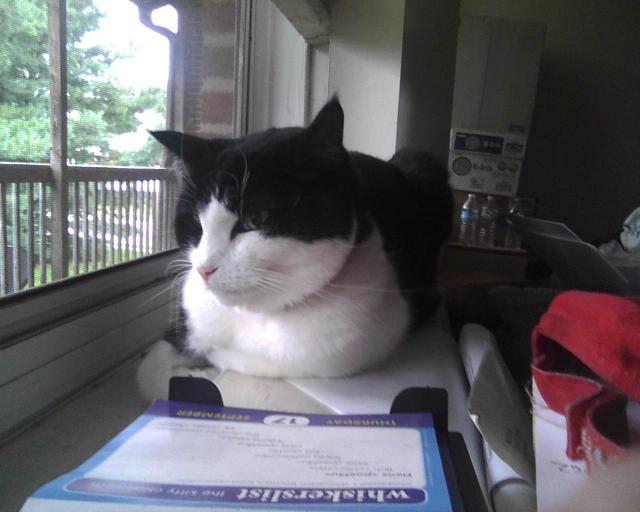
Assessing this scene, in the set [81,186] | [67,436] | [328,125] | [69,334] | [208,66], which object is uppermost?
[208,66]

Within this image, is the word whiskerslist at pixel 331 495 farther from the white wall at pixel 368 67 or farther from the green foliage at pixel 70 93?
the white wall at pixel 368 67

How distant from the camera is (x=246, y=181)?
2.10 ft

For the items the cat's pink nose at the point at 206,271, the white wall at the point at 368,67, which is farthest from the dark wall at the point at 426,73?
the cat's pink nose at the point at 206,271

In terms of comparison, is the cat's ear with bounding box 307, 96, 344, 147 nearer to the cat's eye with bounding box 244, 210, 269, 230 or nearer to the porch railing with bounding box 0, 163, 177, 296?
the cat's eye with bounding box 244, 210, 269, 230

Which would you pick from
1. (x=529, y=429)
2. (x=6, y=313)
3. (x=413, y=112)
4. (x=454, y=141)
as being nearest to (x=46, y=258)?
(x=6, y=313)

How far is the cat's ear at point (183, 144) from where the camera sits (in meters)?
0.71

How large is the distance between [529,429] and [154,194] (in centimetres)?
86

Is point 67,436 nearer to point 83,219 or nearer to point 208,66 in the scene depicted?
point 83,219

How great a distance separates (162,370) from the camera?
73cm

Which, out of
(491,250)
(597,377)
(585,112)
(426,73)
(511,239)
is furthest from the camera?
(585,112)

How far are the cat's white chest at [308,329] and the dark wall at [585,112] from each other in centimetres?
186

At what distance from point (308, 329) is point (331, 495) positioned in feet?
1.06

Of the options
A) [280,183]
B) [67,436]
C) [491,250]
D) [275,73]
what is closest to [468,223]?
[491,250]

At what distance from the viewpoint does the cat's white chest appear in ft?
2.29
